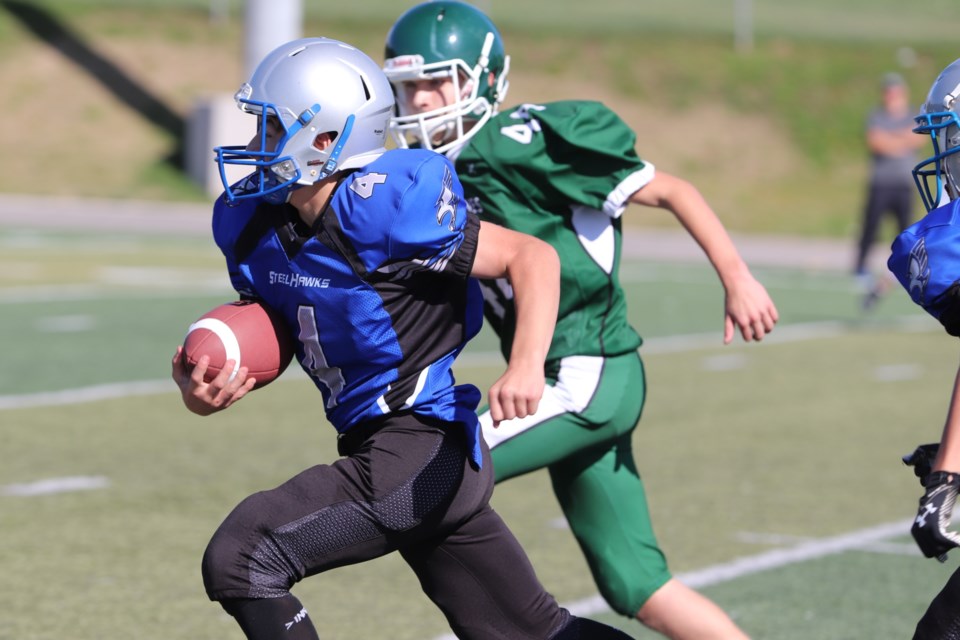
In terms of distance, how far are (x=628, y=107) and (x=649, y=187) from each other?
23191mm

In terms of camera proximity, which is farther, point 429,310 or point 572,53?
point 572,53

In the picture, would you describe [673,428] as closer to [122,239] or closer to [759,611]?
[759,611]

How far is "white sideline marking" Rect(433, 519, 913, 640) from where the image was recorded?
16.6ft

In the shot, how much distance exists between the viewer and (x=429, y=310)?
11.3 ft

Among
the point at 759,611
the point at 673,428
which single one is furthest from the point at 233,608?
the point at 673,428

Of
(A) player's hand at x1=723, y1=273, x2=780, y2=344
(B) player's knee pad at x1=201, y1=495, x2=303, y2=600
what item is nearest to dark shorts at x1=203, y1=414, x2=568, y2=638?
(B) player's knee pad at x1=201, y1=495, x2=303, y2=600

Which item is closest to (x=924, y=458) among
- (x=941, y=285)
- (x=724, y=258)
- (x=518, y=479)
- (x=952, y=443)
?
(x=952, y=443)

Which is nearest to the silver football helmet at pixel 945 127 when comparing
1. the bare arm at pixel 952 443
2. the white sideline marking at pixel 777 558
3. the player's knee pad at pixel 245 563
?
the bare arm at pixel 952 443

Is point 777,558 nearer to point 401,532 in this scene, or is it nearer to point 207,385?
point 401,532

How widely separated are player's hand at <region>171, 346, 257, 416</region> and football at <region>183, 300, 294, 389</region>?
0.01 meters

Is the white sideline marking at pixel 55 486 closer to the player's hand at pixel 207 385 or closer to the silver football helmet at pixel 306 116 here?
the player's hand at pixel 207 385

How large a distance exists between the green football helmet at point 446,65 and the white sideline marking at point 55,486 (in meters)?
2.77

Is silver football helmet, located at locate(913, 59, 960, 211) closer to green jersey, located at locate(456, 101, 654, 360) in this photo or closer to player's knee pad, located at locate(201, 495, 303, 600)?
green jersey, located at locate(456, 101, 654, 360)

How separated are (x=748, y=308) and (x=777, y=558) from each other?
191 centimetres
